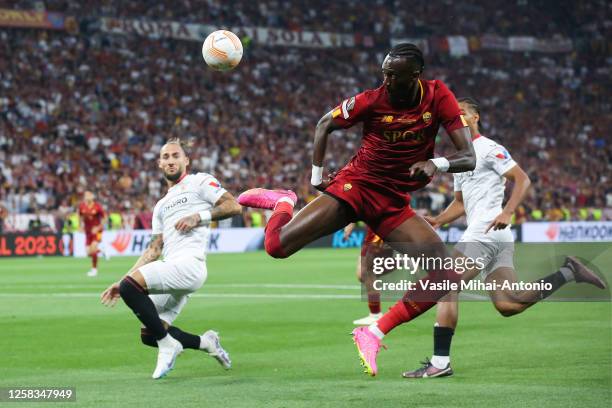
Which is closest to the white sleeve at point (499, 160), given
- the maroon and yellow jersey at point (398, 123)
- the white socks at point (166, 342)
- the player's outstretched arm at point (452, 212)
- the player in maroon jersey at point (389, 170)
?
the player's outstretched arm at point (452, 212)

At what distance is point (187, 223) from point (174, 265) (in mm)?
459

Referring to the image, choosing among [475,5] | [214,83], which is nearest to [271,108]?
[214,83]

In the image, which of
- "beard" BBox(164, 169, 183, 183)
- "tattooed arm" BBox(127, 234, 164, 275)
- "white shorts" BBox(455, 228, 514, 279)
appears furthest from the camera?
"white shorts" BBox(455, 228, 514, 279)

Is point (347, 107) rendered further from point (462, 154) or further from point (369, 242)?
point (369, 242)

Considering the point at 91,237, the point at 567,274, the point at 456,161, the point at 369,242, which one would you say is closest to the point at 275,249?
the point at 456,161

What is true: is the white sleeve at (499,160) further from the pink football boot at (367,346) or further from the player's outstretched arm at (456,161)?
the pink football boot at (367,346)

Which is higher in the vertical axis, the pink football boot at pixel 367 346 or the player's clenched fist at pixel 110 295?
the player's clenched fist at pixel 110 295

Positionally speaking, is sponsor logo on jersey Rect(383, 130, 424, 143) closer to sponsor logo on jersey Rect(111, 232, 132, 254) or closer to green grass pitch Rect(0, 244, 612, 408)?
green grass pitch Rect(0, 244, 612, 408)

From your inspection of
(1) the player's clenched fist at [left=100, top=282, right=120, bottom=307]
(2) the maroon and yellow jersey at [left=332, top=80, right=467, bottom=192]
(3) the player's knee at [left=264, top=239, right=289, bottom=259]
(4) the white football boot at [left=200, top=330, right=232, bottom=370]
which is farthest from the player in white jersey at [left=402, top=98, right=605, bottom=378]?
(1) the player's clenched fist at [left=100, top=282, right=120, bottom=307]

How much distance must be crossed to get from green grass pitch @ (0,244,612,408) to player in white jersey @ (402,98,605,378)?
68 cm

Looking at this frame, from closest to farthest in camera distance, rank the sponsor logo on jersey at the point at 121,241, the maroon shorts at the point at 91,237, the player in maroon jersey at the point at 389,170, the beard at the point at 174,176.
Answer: the player in maroon jersey at the point at 389,170 → the beard at the point at 174,176 → the maroon shorts at the point at 91,237 → the sponsor logo on jersey at the point at 121,241

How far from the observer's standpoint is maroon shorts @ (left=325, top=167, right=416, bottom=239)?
28.4 ft

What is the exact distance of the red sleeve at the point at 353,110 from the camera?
27.7 feet

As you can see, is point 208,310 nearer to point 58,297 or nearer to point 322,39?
point 58,297
